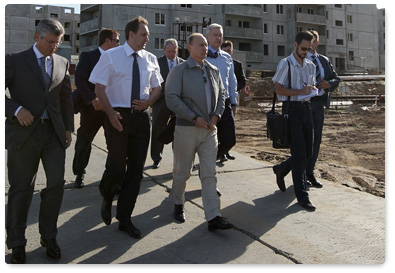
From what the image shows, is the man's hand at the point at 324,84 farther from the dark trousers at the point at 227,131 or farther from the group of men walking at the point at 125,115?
the dark trousers at the point at 227,131

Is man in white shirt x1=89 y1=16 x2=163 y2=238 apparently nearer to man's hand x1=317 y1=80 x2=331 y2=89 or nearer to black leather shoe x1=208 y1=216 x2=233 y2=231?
black leather shoe x1=208 y1=216 x2=233 y2=231

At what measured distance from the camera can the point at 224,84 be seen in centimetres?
501

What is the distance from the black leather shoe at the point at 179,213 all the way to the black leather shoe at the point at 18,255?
4.97ft

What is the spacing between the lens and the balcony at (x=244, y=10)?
46219 millimetres

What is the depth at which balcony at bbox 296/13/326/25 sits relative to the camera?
164 ft

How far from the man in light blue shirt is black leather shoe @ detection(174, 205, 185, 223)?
0.96m

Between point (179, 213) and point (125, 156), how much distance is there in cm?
87

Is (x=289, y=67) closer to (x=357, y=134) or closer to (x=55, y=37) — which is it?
(x=55, y=37)

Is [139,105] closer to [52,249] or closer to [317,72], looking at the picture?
[52,249]

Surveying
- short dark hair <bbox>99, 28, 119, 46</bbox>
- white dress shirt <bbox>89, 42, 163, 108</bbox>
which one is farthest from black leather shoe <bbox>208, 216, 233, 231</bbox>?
short dark hair <bbox>99, 28, 119, 46</bbox>

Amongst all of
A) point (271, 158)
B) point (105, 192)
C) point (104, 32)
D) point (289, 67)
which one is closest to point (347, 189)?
point (289, 67)

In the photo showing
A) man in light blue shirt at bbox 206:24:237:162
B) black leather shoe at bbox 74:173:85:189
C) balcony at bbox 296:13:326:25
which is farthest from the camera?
balcony at bbox 296:13:326:25

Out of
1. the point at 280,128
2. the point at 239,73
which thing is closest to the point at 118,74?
the point at 280,128

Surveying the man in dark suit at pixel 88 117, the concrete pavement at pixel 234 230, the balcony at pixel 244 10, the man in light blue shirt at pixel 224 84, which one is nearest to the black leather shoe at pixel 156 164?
the concrete pavement at pixel 234 230
